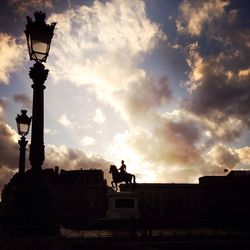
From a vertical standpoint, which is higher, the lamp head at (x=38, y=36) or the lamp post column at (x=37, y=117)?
the lamp head at (x=38, y=36)

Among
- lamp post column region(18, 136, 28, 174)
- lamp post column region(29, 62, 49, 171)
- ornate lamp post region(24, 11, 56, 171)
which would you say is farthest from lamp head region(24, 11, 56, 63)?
lamp post column region(18, 136, 28, 174)

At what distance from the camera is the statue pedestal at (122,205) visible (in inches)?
1264

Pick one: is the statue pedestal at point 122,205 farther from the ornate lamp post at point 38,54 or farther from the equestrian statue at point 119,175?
the ornate lamp post at point 38,54

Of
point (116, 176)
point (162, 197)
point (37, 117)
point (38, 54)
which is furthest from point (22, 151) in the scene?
point (162, 197)

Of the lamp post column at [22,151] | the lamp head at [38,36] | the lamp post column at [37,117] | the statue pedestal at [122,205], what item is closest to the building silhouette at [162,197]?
the statue pedestal at [122,205]

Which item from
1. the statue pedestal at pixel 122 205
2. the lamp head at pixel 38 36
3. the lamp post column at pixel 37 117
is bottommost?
the statue pedestal at pixel 122 205

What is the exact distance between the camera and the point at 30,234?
705 centimetres

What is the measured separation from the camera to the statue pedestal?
105ft

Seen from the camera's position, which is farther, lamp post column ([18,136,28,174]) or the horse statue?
the horse statue

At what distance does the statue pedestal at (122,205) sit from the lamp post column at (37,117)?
24.8 metres

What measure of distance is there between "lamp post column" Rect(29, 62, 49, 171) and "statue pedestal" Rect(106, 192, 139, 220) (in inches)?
976

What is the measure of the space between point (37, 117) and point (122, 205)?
25.2 metres

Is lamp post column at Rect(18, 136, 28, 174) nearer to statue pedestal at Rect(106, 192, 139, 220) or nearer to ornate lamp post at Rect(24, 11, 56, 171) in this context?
ornate lamp post at Rect(24, 11, 56, 171)

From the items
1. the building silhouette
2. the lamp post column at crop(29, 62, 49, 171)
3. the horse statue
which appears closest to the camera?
the lamp post column at crop(29, 62, 49, 171)
